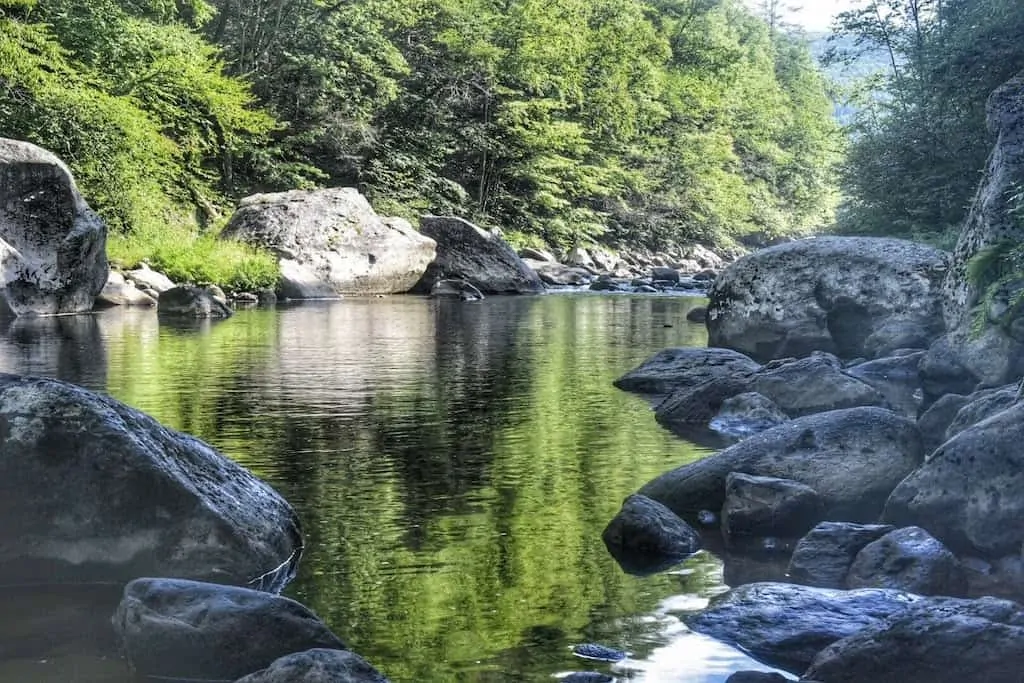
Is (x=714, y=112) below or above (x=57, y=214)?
above

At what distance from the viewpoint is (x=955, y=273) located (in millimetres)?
12000

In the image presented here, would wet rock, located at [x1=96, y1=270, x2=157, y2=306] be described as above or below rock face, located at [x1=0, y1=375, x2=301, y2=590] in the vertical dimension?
above

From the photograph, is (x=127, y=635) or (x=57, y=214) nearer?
(x=127, y=635)

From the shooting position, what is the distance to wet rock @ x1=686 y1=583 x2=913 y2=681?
4.98 metres

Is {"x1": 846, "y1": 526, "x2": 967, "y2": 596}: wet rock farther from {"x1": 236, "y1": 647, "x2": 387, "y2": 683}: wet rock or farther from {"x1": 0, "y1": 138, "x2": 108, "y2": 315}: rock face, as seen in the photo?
{"x1": 0, "y1": 138, "x2": 108, "y2": 315}: rock face

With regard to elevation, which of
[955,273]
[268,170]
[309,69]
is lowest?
[955,273]

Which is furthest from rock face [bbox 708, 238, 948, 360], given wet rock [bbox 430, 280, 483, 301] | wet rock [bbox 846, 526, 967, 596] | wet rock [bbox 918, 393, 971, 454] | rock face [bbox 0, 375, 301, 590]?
wet rock [bbox 430, 280, 483, 301]

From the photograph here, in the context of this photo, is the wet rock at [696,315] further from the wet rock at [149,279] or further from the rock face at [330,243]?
the wet rock at [149,279]

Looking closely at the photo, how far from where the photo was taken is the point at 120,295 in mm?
25031

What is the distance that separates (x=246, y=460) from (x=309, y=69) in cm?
3089

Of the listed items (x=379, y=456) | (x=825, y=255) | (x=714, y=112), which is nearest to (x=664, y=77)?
(x=714, y=112)

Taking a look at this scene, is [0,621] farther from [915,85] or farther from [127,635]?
[915,85]

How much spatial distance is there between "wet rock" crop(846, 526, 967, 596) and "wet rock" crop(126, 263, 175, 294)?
21.7 meters

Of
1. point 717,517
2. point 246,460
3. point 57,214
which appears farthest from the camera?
point 57,214
